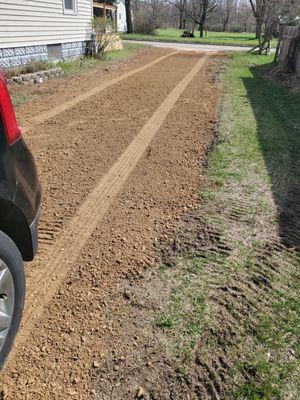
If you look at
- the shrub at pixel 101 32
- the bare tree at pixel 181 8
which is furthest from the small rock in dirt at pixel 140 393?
the bare tree at pixel 181 8

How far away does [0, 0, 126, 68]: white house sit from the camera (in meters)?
10.6

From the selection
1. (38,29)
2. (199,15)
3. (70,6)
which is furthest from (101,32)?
(199,15)

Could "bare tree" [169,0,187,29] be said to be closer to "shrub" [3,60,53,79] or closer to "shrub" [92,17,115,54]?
"shrub" [92,17,115,54]

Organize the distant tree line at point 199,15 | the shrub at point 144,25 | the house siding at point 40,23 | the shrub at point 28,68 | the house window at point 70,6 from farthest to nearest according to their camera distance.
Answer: the shrub at point 144,25, the distant tree line at point 199,15, the house window at point 70,6, the house siding at point 40,23, the shrub at point 28,68

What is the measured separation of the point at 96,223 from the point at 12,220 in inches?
62.4

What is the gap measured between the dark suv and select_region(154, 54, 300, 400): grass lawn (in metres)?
0.98

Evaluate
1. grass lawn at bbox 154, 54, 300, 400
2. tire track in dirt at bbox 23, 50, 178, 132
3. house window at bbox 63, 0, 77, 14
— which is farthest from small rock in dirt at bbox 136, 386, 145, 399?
house window at bbox 63, 0, 77, 14

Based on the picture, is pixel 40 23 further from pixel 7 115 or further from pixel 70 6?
pixel 7 115

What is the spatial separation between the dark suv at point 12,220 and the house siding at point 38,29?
31.4 ft

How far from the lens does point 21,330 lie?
2428mm

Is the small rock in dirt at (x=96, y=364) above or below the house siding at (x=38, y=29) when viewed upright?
below

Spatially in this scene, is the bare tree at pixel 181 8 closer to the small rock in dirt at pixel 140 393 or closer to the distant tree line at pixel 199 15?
the distant tree line at pixel 199 15

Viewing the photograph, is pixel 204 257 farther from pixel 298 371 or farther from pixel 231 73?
pixel 231 73

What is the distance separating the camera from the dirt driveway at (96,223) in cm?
221
